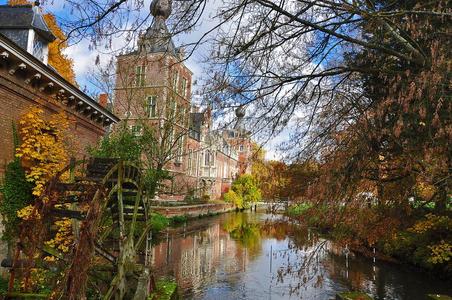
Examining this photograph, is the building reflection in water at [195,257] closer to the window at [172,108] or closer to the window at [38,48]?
the window at [172,108]

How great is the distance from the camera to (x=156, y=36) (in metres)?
4.99

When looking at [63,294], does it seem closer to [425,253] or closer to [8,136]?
[8,136]

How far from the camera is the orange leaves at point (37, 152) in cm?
1136

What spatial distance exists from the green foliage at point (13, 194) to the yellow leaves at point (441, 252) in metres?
13.7

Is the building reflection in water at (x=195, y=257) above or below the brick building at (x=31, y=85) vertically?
below

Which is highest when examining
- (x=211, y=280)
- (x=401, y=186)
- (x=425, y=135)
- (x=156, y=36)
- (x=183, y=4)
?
(x=183, y=4)

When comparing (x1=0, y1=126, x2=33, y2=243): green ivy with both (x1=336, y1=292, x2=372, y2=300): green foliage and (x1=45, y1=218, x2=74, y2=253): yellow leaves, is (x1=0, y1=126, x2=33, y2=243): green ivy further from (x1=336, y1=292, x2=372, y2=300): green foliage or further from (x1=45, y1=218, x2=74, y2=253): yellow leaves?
(x1=336, y1=292, x2=372, y2=300): green foliage

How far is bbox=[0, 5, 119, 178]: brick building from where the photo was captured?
433 inches

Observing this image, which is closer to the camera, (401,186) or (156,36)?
(156,36)

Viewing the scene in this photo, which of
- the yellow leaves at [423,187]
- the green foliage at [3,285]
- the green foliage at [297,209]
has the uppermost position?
the yellow leaves at [423,187]

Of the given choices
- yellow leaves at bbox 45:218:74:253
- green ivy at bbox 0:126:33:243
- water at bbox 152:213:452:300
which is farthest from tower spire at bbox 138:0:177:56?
green ivy at bbox 0:126:33:243

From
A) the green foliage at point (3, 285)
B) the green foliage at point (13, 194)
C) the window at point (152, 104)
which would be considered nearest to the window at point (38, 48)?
the green foliage at point (13, 194)

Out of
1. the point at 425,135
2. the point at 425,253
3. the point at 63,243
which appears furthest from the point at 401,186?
the point at 425,253

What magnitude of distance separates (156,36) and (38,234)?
396 cm
